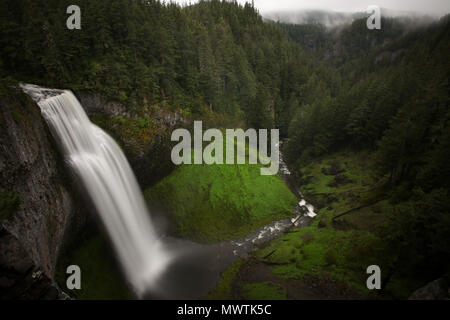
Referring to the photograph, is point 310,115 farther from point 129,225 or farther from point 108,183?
point 108,183

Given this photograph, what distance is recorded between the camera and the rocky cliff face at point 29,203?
13.2 metres

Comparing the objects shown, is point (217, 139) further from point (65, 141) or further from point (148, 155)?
point (65, 141)

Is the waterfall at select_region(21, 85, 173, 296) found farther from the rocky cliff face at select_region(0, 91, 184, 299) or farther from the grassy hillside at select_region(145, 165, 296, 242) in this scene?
the grassy hillside at select_region(145, 165, 296, 242)

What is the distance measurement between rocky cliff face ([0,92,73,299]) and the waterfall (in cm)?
206

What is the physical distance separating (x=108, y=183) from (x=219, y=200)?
17.5 metres

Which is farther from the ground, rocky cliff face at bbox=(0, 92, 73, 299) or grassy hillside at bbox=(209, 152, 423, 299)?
rocky cliff face at bbox=(0, 92, 73, 299)

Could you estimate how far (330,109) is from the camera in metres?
56.6

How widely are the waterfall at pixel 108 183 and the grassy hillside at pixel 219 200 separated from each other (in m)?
5.97

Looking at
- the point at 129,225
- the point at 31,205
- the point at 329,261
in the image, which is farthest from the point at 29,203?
the point at 329,261

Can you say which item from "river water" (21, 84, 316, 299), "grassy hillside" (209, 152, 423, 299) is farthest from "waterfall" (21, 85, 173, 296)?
"grassy hillside" (209, 152, 423, 299)

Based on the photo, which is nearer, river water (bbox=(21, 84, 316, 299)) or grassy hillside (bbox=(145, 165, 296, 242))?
river water (bbox=(21, 84, 316, 299))

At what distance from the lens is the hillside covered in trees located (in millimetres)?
21359
